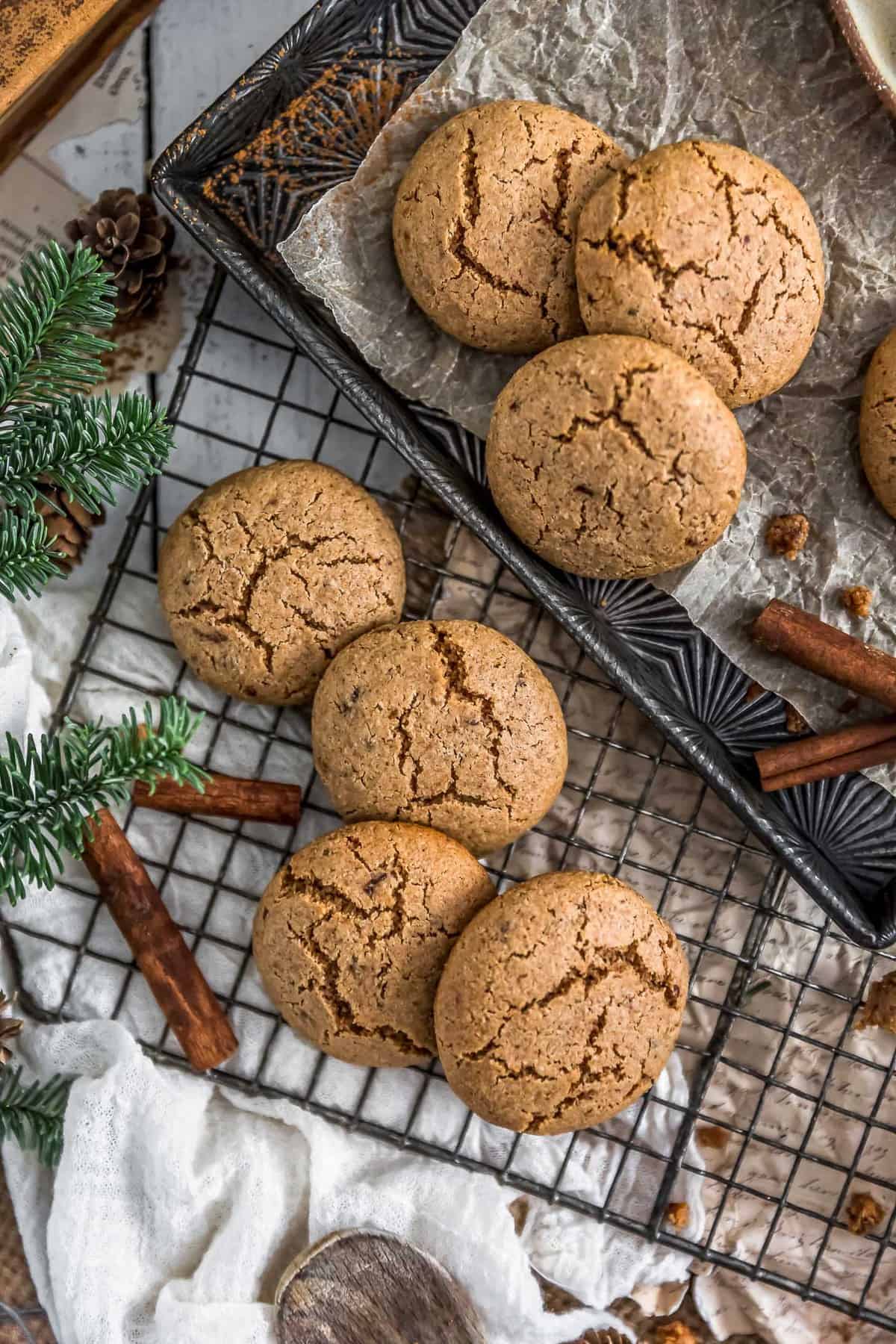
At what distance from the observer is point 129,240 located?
5.94ft

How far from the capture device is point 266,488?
5.52ft

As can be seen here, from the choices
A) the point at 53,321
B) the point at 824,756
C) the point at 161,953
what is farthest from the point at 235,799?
the point at 824,756

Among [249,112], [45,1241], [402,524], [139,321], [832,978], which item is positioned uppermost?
[249,112]

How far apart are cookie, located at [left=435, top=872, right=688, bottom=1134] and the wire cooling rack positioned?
0.24 meters

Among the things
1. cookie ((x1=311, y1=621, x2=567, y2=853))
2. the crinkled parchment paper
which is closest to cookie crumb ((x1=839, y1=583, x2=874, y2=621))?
the crinkled parchment paper

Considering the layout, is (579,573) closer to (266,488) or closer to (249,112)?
(266,488)

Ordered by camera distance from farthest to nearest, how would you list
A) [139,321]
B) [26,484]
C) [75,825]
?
[139,321]
[26,484]
[75,825]

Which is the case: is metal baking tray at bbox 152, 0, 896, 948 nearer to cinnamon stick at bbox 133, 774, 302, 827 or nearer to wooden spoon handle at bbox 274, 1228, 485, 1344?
cinnamon stick at bbox 133, 774, 302, 827

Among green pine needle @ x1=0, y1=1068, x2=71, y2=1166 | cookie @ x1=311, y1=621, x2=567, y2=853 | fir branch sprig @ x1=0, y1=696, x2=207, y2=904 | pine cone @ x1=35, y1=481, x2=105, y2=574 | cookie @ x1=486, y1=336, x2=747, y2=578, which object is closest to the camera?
fir branch sprig @ x1=0, y1=696, x2=207, y2=904

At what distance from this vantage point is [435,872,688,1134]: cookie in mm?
1500

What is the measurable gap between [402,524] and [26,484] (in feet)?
2.09

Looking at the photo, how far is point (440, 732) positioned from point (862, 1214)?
995mm

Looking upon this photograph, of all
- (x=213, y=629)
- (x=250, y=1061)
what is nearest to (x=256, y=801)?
(x=213, y=629)

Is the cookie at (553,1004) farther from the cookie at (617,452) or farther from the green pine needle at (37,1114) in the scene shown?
the green pine needle at (37,1114)
